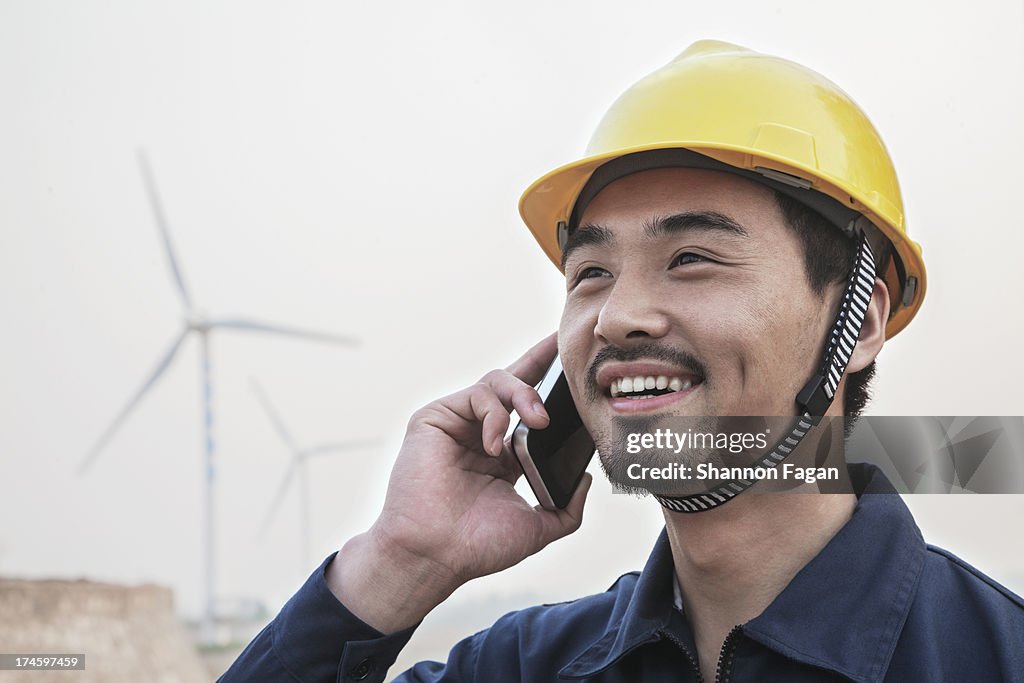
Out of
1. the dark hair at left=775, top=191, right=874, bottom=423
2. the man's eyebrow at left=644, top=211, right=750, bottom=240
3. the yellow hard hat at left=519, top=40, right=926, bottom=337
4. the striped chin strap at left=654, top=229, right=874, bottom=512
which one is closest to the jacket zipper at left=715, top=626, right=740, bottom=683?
the striped chin strap at left=654, top=229, right=874, bottom=512

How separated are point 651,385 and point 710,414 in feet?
0.67

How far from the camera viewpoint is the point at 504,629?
4164 mm

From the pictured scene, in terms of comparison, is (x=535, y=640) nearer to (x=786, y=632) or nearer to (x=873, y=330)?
(x=786, y=632)

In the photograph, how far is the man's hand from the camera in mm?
3742

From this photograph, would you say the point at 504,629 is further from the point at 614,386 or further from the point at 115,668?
the point at 115,668

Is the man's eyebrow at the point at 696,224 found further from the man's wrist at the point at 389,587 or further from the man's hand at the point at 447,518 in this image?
the man's wrist at the point at 389,587

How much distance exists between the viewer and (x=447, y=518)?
12.4ft

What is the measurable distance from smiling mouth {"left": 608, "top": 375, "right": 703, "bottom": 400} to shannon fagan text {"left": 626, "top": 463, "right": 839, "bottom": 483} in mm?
229

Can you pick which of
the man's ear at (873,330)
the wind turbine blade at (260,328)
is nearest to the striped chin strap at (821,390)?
the man's ear at (873,330)

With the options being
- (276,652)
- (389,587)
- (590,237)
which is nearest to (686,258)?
(590,237)

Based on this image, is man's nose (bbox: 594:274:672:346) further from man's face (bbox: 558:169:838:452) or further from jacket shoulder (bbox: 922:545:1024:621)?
jacket shoulder (bbox: 922:545:1024:621)

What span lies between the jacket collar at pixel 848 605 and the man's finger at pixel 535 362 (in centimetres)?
99

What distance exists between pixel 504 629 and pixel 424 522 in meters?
0.68

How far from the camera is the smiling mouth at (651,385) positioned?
3354 millimetres
